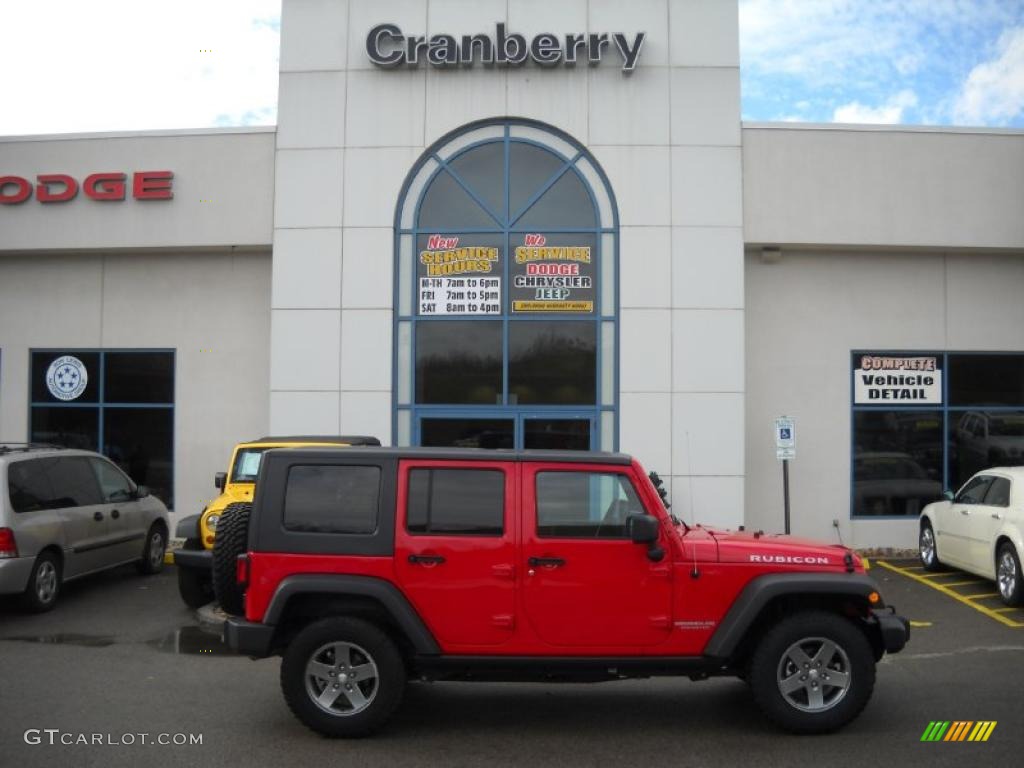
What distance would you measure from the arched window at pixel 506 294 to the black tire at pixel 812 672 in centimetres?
812

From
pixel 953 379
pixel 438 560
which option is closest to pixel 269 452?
pixel 438 560

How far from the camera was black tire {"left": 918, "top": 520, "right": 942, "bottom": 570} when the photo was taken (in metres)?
12.7

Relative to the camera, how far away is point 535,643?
589 centimetres

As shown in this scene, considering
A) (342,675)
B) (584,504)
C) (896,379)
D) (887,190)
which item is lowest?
(342,675)

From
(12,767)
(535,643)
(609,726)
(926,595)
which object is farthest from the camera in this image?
(926,595)

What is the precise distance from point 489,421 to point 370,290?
2747mm

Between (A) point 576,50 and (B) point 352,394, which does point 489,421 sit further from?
(A) point 576,50

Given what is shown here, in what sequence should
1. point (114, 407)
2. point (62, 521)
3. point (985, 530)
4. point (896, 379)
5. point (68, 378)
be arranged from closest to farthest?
point (62, 521)
point (985, 530)
point (896, 379)
point (114, 407)
point (68, 378)

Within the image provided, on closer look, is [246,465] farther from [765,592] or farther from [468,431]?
[765,592]

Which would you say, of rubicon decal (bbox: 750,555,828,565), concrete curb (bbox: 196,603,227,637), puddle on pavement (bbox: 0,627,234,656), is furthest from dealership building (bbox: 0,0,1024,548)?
rubicon decal (bbox: 750,555,828,565)

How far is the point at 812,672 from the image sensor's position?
5961 millimetres

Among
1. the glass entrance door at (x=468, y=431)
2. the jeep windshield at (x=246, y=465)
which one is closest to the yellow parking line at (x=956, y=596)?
the glass entrance door at (x=468, y=431)

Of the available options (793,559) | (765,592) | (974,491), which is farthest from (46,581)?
(974,491)

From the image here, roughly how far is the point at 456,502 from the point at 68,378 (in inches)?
488
